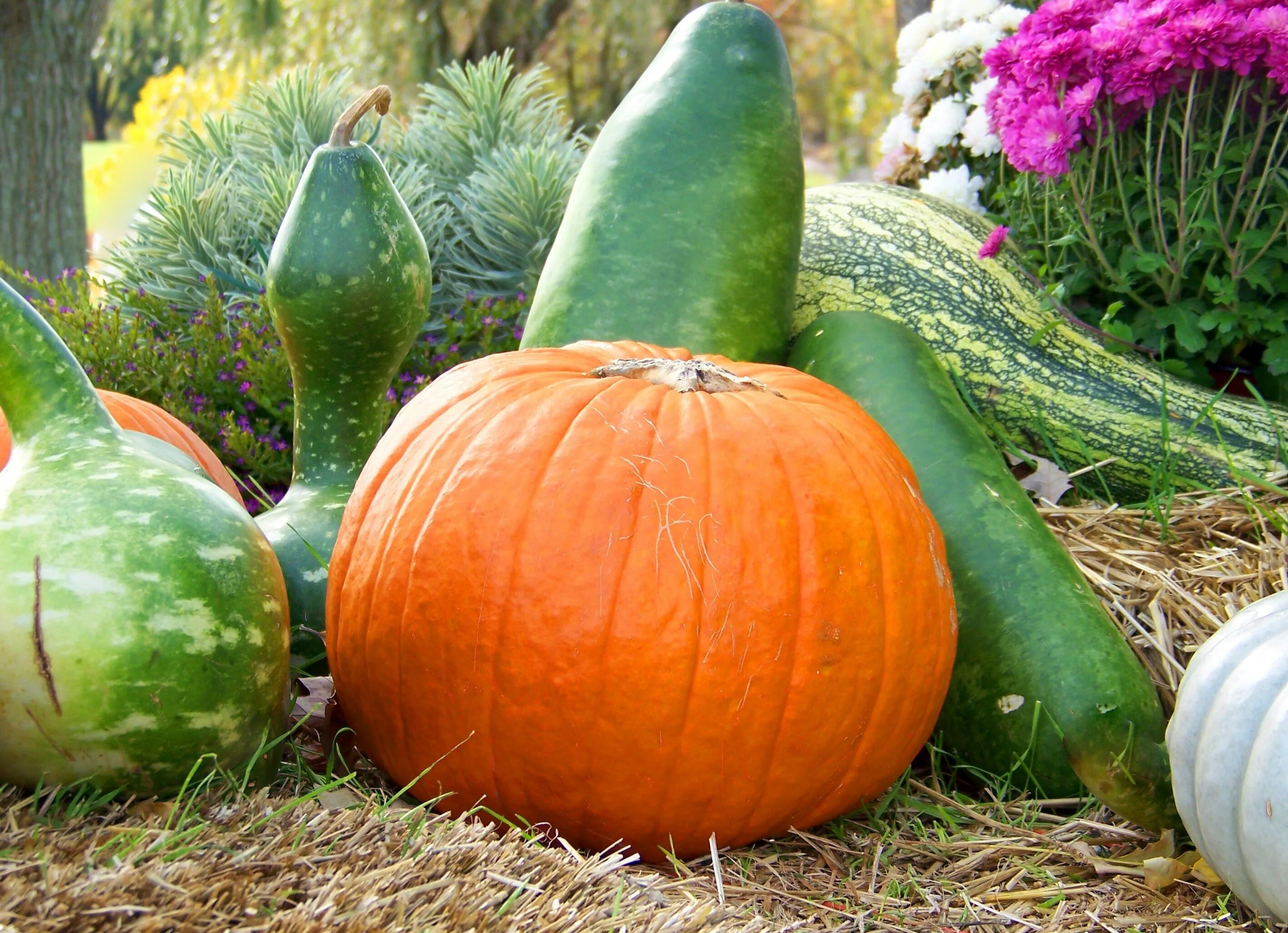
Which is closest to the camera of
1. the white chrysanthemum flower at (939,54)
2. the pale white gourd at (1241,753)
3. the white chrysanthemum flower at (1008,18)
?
the pale white gourd at (1241,753)

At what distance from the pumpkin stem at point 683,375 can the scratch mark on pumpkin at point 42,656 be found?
0.91 meters

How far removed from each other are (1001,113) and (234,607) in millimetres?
2294

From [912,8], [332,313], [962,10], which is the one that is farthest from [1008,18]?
[332,313]

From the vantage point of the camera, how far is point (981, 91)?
11.1 ft

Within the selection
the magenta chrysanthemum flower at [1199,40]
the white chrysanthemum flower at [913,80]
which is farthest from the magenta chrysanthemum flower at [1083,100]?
the white chrysanthemum flower at [913,80]

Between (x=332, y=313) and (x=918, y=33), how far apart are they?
106 inches

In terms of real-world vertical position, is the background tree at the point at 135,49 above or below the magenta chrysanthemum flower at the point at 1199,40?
above

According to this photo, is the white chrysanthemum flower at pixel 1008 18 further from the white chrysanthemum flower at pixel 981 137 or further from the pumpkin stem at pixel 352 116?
the pumpkin stem at pixel 352 116

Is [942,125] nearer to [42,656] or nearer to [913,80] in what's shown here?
[913,80]

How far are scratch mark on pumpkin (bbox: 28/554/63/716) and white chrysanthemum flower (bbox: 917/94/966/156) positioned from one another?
3.08 meters

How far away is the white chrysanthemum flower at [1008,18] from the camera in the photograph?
11.6 feet

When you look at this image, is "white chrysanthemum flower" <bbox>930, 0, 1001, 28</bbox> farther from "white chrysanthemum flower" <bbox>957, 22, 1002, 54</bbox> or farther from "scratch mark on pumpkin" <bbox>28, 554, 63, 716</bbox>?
"scratch mark on pumpkin" <bbox>28, 554, 63, 716</bbox>

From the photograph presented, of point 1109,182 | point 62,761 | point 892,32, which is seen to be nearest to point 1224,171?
point 1109,182

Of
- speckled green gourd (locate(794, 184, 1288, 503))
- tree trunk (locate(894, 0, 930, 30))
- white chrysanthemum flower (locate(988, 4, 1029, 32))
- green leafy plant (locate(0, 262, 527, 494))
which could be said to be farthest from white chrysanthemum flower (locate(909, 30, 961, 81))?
green leafy plant (locate(0, 262, 527, 494))
